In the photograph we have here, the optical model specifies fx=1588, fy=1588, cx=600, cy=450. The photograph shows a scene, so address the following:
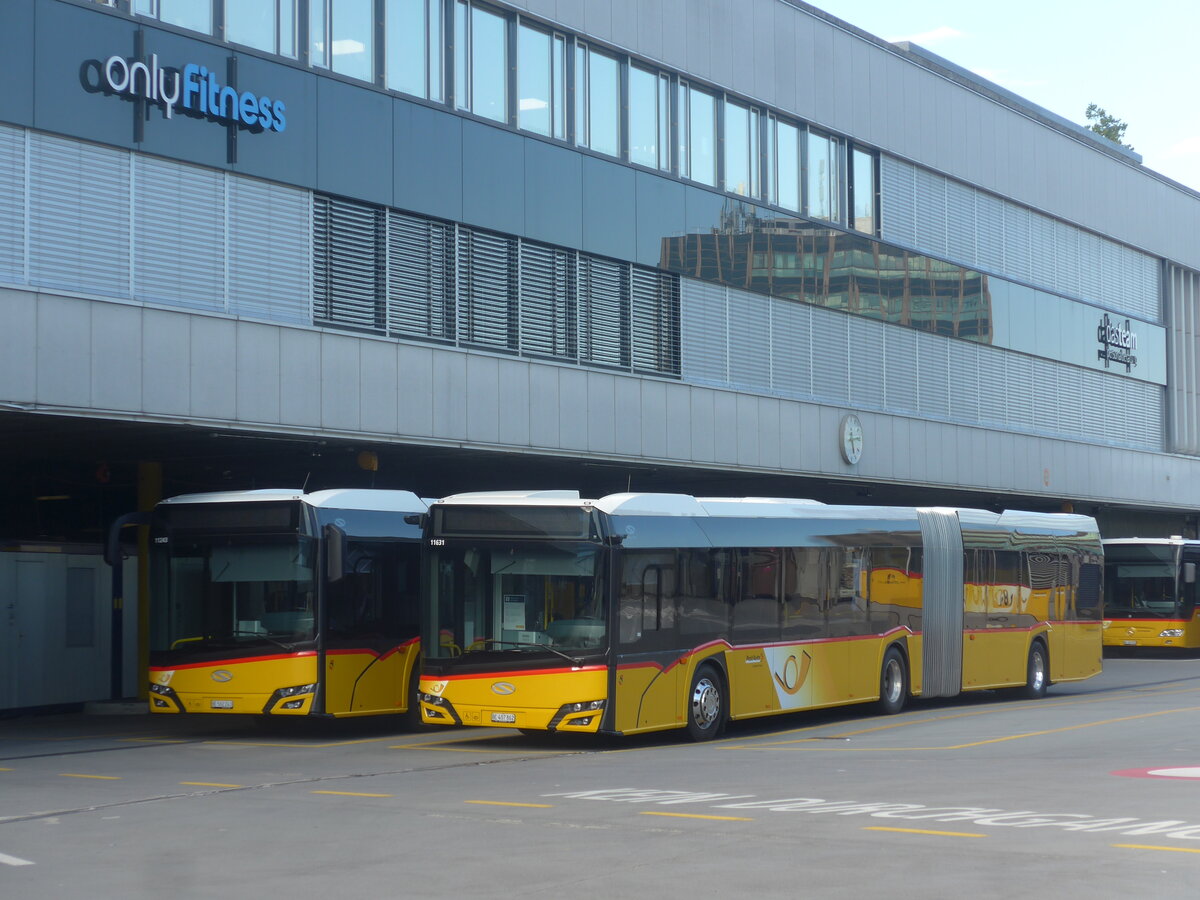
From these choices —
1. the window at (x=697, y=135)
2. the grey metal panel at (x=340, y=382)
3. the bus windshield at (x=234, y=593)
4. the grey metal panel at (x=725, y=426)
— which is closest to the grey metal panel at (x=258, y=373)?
the grey metal panel at (x=340, y=382)

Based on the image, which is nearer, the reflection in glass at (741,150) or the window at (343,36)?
the window at (343,36)

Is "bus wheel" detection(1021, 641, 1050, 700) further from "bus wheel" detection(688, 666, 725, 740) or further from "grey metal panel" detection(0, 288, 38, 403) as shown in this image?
"grey metal panel" detection(0, 288, 38, 403)

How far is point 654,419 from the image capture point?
2859 centimetres

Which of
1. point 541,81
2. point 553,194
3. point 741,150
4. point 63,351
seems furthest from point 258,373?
point 741,150

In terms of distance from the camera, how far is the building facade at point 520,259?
66.1 ft

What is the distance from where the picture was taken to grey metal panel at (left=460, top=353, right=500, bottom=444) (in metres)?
24.7

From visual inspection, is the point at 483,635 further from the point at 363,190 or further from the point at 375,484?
the point at 375,484

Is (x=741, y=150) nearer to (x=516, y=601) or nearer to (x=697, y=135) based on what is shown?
(x=697, y=135)

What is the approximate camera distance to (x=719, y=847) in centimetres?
985

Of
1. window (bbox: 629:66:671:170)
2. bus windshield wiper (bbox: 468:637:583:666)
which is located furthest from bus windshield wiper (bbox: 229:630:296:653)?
window (bbox: 629:66:671:170)

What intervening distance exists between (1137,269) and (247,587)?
36988 mm

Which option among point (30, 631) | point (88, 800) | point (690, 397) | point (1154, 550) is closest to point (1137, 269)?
point (1154, 550)

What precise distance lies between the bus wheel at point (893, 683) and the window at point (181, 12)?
12.8m

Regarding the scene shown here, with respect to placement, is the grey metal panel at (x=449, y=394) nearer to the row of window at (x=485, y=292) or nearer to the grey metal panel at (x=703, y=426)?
the row of window at (x=485, y=292)
